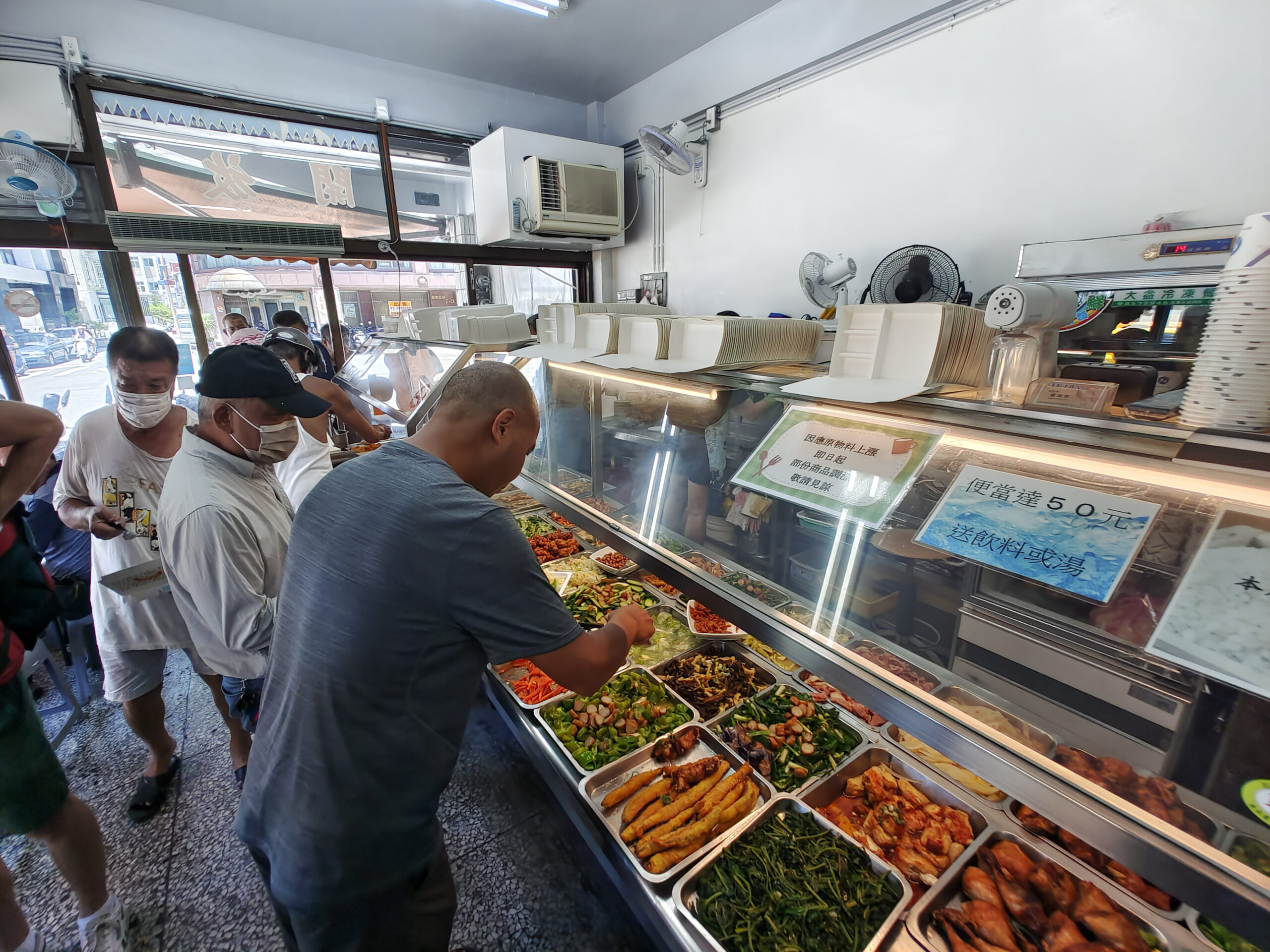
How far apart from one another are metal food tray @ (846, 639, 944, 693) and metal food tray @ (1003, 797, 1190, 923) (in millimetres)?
362

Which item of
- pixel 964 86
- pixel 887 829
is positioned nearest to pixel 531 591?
pixel 887 829

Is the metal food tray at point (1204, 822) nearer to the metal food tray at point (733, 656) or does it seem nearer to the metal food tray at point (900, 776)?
the metal food tray at point (900, 776)

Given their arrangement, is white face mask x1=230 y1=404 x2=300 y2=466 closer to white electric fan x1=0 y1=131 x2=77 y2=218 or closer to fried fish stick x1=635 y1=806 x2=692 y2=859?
fried fish stick x1=635 y1=806 x2=692 y2=859

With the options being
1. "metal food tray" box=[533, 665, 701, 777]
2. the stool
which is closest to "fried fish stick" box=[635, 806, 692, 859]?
"metal food tray" box=[533, 665, 701, 777]

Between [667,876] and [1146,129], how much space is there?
181 inches

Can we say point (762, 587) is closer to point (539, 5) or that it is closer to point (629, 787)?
point (629, 787)

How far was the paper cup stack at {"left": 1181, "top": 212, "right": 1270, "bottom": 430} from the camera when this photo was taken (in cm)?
104

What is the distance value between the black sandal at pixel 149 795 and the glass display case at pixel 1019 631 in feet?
9.95

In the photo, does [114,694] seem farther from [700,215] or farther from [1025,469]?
[700,215]

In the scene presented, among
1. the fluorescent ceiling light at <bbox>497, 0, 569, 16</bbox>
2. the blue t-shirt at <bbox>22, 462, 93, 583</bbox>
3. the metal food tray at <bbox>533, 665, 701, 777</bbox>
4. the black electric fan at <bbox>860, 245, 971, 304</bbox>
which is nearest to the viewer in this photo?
the metal food tray at <bbox>533, 665, 701, 777</bbox>

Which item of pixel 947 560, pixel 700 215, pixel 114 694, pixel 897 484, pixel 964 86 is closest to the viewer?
pixel 897 484

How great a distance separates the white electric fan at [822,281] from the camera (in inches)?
163

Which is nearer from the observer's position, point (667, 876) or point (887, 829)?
point (667, 876)

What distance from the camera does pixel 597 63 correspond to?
6004 mm
